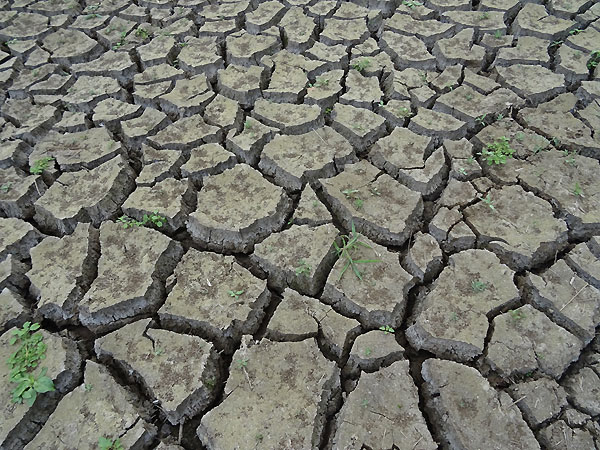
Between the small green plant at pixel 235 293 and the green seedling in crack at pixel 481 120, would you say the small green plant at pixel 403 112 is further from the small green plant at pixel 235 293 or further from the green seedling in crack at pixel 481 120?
the small green plant at pixel 235 293

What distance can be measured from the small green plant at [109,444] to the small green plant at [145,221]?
3.22ft

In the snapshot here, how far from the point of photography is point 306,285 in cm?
204

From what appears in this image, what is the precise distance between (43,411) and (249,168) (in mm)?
1428

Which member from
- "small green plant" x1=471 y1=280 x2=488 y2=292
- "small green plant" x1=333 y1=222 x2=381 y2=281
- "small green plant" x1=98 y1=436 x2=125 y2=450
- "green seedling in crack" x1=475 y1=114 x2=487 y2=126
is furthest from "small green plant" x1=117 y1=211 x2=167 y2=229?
"green seedling in crack" x1=475 y1=114 x2=487 y2=126

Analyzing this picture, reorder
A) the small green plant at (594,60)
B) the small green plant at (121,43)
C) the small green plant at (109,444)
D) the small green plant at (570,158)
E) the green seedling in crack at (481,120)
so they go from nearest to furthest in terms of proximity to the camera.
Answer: the small green plant at (109,444)
the small green plant at (570,158)
the green seedling in crack at (481,120)
the small green plant at (594,60)
the small green plant at (121,43)

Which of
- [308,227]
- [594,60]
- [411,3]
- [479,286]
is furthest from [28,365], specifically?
[594,60]

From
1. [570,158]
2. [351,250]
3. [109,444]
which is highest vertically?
[570,158]

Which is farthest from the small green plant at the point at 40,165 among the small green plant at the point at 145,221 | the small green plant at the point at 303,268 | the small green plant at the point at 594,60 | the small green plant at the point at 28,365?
the small green plant at the point at 594,60

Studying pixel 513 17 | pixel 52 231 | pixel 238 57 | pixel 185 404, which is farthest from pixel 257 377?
pixel 513 17

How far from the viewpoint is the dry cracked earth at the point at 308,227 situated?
5.51ft

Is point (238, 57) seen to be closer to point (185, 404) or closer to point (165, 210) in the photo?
point (165, 210)

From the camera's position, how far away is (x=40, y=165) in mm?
2539

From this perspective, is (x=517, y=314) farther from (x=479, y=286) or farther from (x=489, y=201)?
(x=489, y=201)

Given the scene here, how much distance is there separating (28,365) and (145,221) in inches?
31.3
